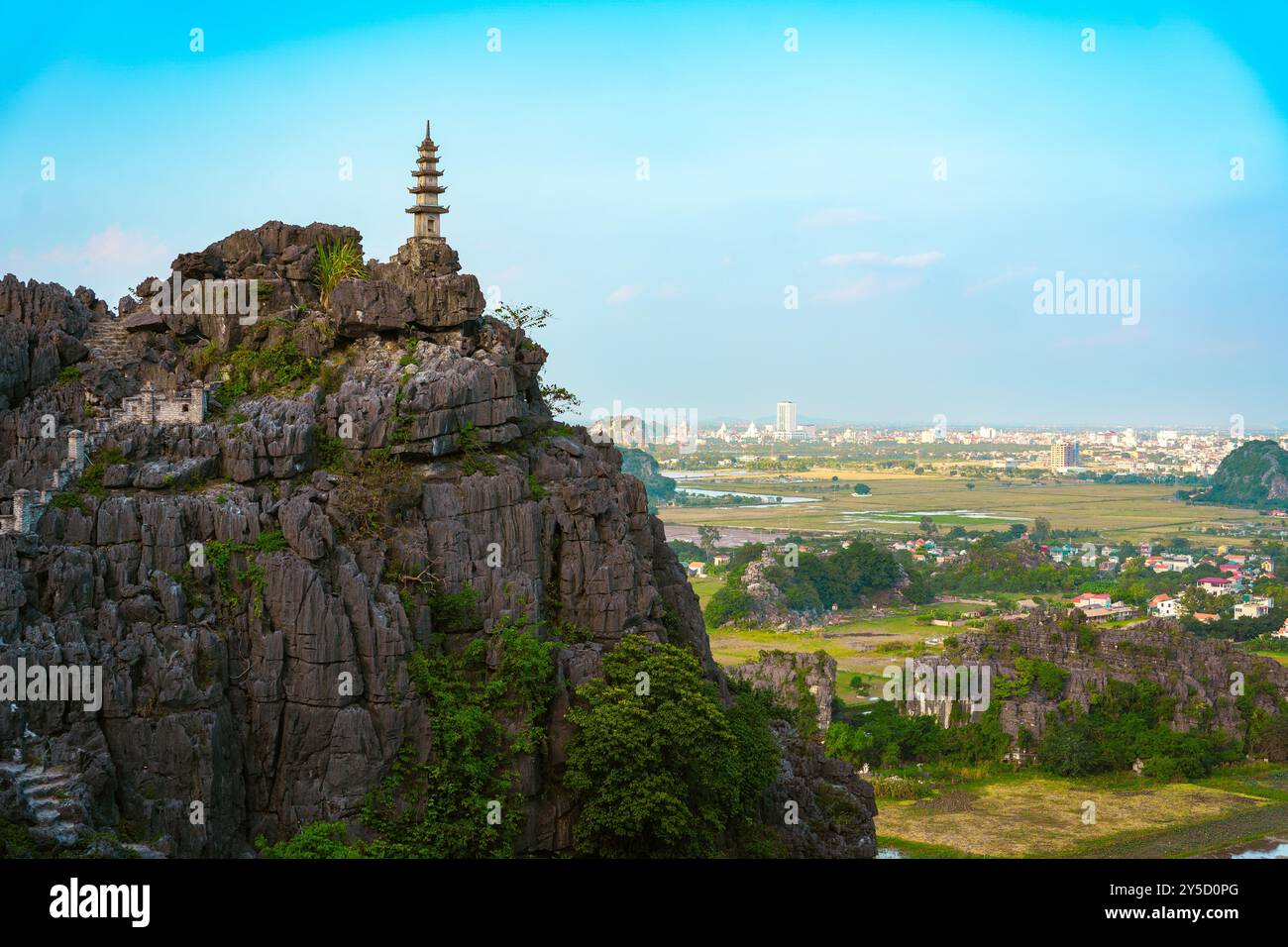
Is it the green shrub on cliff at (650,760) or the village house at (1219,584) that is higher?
the green shrub on cliff at (650,760)

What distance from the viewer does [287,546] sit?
21797 millimetres

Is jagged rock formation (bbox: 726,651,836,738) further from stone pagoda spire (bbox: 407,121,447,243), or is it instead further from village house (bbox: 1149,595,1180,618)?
village house (bbox: 1149,595,1180,618)

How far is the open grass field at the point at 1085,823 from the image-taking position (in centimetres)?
3941

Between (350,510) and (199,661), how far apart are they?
376cm

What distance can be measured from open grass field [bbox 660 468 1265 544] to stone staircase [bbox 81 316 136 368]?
10465 cm

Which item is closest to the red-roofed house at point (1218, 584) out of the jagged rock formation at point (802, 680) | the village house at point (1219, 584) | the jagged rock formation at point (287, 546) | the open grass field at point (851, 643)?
the village house at point (1219, 584)

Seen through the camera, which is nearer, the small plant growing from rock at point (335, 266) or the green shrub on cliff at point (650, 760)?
the green shrub on cliff at point (650, 760)

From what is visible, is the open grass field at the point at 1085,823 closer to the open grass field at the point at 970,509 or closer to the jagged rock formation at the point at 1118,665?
the jagged rock formation at the point at 1118,665

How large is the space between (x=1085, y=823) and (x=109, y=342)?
3286cm

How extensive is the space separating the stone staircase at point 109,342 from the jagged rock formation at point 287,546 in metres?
0.06

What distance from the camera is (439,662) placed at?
22.3 metres

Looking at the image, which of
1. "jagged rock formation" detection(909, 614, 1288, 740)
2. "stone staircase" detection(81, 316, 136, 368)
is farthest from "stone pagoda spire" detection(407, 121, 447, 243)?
"jagged rock formation" detection(909, 614, 1288, 740)

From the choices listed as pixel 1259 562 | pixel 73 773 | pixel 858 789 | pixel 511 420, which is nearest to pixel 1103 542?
pixel 1259 562
